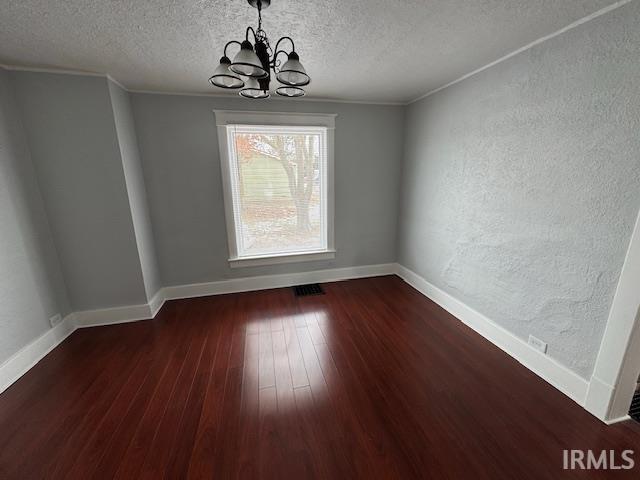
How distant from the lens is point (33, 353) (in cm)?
203

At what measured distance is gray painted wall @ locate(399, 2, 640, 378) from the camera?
54.0 inches

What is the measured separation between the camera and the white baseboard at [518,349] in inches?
65.2

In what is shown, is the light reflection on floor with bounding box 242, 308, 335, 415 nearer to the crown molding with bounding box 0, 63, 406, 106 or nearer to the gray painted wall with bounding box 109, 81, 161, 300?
the gray painted wall with bounding box 109, 81, 161, 300

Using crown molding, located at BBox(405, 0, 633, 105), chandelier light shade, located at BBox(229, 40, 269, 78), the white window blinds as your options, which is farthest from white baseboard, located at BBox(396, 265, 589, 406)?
chandelier light shade, located at BBox(229, 40, 269, 78)

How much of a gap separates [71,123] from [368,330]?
314 cm

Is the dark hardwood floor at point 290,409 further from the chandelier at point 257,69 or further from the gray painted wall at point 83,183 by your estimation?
the chandelier at point 257,69

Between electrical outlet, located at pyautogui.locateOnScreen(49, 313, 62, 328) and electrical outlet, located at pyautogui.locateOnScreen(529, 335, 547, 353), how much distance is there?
394 cm

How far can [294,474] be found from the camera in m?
1.25

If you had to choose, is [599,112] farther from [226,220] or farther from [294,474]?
[226,220]

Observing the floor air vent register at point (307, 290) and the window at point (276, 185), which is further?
the floor air vent register at point (307, 290)

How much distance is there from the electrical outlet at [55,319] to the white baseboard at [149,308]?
35 millimetres

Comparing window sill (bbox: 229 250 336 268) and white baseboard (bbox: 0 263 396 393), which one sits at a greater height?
window sill (bbox: 229 250 336 268)

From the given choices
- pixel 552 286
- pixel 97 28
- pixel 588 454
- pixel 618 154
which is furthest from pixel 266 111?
pixel 588 454

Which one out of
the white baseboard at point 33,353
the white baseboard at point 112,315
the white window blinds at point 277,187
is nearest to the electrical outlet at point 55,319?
the white baseboard at point 33,353
